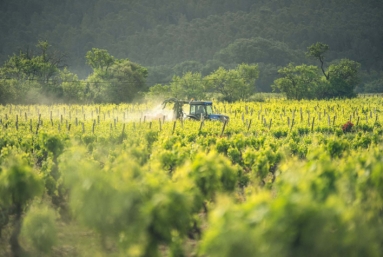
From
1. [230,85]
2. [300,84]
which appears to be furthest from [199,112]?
[300,84]

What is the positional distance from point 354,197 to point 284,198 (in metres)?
4.24

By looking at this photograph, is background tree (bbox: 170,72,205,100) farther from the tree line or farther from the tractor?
the tractor

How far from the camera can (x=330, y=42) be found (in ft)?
614

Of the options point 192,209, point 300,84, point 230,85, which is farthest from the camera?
point 300,84

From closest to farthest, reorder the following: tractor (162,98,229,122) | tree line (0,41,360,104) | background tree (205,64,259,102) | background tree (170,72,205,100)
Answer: tractor (162,98,229,122) → tree line (0,41,360,104) → background tree (205,64,259,102) → background tree (170,72,205,100)

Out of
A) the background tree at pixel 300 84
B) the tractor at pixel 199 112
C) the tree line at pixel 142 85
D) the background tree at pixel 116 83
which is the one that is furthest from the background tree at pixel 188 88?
the tractor at pixel 199 112

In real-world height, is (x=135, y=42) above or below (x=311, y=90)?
above

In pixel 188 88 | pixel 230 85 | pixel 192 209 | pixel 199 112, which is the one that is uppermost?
pixel 230 85

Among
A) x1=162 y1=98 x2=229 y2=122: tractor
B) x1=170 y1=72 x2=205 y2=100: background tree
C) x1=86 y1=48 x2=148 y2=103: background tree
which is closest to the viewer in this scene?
x1=162 y1=98 x2=229 y2=122: tractor

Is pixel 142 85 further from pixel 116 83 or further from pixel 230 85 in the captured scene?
pixel 230 85

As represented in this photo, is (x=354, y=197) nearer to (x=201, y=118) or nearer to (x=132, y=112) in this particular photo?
(x=201, y=118)

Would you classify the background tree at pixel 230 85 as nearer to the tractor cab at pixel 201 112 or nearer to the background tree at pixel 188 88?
the background tree at pixel 188 88

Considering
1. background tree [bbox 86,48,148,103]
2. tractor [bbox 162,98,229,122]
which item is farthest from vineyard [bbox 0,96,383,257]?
background tree [bbox 86,48,148,103]

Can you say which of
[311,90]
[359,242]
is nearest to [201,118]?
[359,242]
